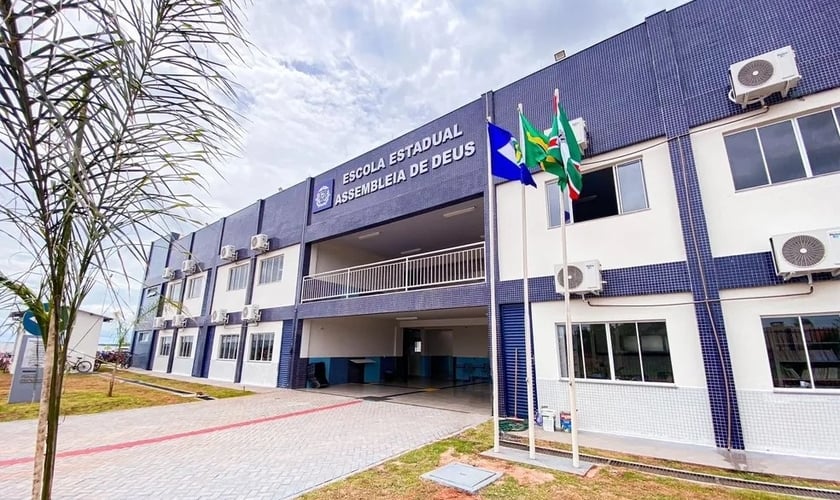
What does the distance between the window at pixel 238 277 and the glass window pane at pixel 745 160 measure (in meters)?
17.3

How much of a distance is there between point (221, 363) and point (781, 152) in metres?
19.8

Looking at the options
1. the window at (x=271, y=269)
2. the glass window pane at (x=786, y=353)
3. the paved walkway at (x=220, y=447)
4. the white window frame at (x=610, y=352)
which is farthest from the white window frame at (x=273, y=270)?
the glass window pane at (x=786, y=353)

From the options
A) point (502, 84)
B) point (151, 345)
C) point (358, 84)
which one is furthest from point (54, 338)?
point (151, 345)

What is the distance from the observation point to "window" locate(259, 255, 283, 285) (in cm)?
1597

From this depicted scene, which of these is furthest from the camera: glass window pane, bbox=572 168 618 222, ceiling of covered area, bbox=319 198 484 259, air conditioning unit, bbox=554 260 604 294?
ceiling of covered area, bbox=319 198 484 259

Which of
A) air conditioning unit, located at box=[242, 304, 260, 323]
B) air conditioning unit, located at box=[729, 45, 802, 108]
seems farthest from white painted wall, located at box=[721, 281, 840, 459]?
air conditioning unit, located at box=[242, 304, 260, 323]

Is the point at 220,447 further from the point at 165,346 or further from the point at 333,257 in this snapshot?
the point at 165,346

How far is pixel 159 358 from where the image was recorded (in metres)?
22.2

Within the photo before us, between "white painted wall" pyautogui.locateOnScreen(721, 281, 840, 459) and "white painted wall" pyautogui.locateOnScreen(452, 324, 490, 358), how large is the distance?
10708mm

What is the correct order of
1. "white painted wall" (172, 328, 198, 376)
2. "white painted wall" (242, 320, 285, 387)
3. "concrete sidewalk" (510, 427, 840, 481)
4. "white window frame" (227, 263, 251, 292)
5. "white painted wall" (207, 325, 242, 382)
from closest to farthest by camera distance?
1. "concrete sidewalk" (510, 427, 840, 481)
2. "white painted wall" (242, 320, 285, 387)
3. "white painted wall" (207, 325, 242, 382)
4. "white window frame" (227, 263, 251, 292)
5. "white painted wall" (172, 328, 198, 376)

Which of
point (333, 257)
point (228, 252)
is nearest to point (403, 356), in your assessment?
point (333, 257)

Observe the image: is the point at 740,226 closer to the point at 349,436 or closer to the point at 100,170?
the point at 349,436

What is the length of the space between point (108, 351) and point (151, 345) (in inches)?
338

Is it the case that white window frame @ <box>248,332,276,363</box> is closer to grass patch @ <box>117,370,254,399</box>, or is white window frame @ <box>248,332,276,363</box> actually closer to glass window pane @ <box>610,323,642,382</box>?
grass patch @ <box>117,370,254,399</box>
